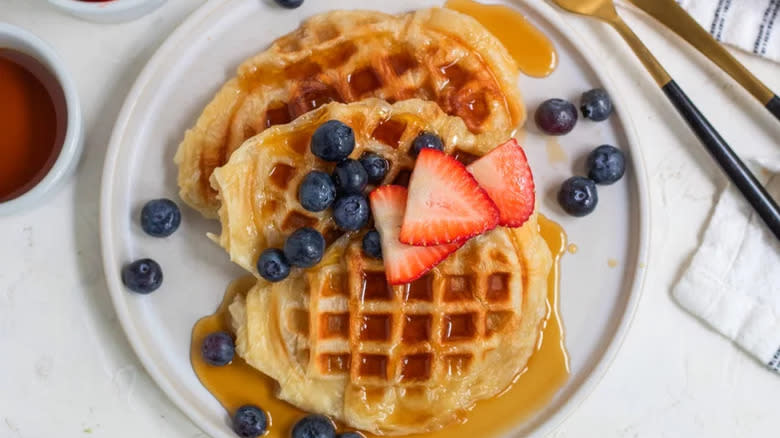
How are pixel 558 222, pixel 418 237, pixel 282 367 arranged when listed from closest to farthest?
pixel 418 237 → pixel 282 367 → pixel 558 222

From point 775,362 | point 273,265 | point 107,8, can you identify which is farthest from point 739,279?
point 107,8

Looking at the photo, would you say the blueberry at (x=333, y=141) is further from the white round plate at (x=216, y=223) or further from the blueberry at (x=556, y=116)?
the blueberry at (x=556, y=116)

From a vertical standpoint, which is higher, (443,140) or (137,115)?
(137,115)

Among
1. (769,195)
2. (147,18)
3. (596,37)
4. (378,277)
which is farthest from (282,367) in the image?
(769,195)

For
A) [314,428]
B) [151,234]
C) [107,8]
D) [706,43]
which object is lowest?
[314,428]

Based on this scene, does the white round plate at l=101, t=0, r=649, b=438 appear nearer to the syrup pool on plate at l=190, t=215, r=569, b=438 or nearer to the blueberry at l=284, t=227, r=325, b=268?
the syrup pool on plate at l=190, t=215, r=569, b=438

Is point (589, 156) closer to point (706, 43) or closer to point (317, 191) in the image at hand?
point (706, 43)

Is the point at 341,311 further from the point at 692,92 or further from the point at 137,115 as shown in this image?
the point at 692,92

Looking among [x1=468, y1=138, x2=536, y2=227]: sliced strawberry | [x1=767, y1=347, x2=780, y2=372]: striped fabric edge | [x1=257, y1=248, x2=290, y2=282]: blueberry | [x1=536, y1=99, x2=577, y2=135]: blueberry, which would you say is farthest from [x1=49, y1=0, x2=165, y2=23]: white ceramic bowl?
[x1=767, y1=347, x2=780, y2=372]: striped fabric edge
